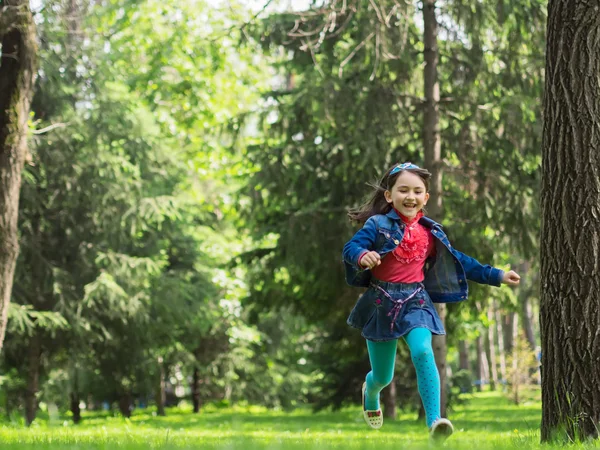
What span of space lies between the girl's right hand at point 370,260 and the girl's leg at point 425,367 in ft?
2.06

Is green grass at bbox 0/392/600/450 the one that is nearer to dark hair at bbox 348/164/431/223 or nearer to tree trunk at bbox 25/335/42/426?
dark hair at bbox 348/164/431/223

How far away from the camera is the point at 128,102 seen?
19.4 meters

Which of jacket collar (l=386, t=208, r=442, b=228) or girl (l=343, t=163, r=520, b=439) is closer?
girl (l=343, t=163, r=520, b=439)

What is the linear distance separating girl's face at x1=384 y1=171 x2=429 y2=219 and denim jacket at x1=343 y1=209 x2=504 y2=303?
0.26 feet

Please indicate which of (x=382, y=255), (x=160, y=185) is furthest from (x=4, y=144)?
(x=160, y=185)

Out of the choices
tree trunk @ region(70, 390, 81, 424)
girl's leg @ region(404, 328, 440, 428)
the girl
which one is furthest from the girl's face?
tree trunk @ region(70, 390, 81, 424)

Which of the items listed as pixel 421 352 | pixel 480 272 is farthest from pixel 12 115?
pixel 421 352

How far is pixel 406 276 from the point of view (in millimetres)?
5727

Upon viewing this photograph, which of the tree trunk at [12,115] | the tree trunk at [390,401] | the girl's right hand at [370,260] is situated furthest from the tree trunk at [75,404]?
the girl's right hand at [370,260]

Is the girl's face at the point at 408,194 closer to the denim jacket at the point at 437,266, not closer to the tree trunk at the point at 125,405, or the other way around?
the denim jacket at the point at 437,266

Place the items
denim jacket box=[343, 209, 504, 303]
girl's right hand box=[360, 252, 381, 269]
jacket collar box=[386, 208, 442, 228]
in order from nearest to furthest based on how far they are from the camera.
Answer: girl's right hand box=[360, 252, 381, 269] < denim jacket box=[343, 209, 504, 303] < jacket collar box=[386, 208, 442, 228]

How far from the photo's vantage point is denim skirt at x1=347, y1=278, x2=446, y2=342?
5.57 metres

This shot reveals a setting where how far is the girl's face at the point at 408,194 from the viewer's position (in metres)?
5.73

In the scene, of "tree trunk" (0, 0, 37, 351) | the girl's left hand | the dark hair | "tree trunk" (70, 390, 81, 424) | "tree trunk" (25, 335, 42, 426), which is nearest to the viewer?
the girl's left hand
